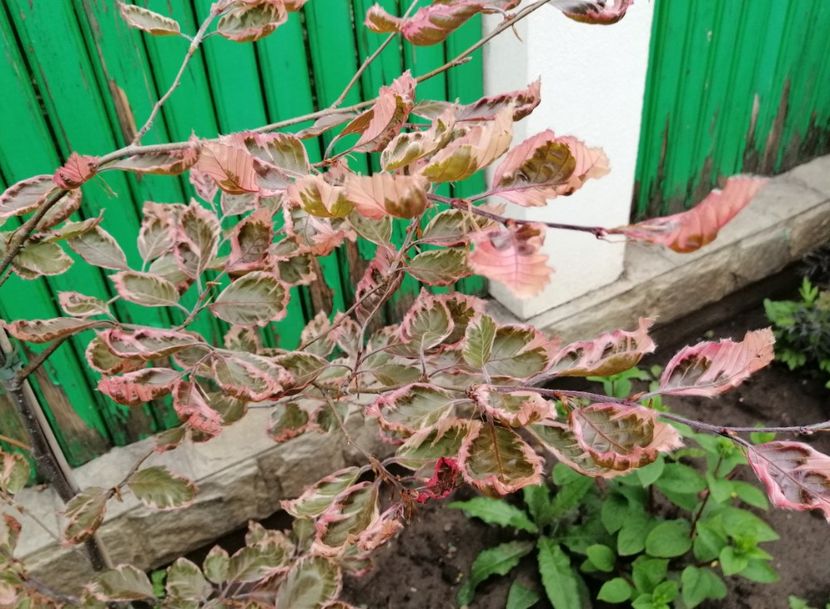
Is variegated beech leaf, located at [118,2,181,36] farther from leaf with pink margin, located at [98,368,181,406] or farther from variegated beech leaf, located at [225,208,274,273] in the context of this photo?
leaf with pink margin, located at [98,368,181,406]

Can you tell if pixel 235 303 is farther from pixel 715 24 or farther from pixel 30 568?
pixel 715 24

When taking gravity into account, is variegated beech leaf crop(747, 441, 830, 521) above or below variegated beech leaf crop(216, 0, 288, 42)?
below

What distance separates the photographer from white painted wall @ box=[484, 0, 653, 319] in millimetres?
2061

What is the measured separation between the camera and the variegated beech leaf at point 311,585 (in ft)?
4.82

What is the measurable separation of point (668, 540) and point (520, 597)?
0.46 metres

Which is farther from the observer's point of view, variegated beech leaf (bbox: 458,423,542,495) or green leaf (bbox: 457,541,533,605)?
green leaf (bbox: 457,541,533,605)

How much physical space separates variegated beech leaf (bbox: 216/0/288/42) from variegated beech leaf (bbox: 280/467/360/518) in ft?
2.12

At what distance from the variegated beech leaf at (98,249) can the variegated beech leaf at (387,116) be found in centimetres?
56

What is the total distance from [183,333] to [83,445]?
4.36 ft

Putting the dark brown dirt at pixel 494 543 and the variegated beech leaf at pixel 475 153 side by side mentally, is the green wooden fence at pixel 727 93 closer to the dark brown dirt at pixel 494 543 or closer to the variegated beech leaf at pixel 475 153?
the dark brown dirt at pixel 494 543

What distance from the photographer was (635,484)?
214 centimetres

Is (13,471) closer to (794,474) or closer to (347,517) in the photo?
(347,517)

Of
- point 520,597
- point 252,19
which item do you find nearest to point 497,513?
point 520,597

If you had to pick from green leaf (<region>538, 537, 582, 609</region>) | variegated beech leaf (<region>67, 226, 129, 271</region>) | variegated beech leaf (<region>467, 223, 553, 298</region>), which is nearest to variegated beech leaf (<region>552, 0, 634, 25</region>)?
variegated beech leaf (<region>467, 223, 553, 298</region>)
